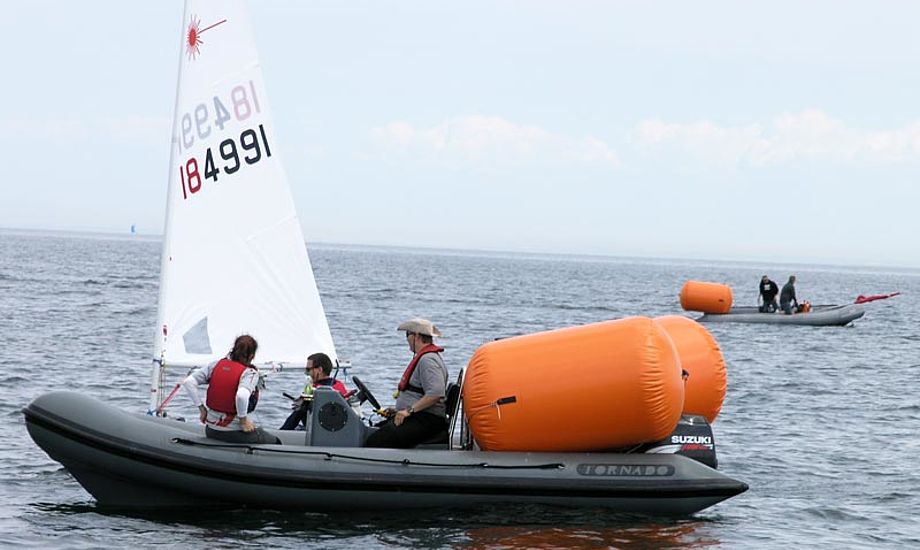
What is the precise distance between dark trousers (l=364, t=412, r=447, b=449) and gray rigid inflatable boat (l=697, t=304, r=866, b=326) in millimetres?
33998

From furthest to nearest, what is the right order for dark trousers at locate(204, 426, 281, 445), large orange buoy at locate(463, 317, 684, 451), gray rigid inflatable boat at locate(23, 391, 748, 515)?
dark trousers at locate(204, 426, 281, 445)
gray rigid inflatable boat at locate(23, 391, 748, 515)
large orange buoy at locate(463, 317, 684, 451)

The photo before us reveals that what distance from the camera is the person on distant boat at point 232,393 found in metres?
12.3

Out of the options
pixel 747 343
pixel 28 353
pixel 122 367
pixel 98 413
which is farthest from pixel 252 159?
pixel 747 343

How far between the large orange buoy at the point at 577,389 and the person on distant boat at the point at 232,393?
209cm

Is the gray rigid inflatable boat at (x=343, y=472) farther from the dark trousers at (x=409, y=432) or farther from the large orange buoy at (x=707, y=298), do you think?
the large orange buoy at (x=707, y=298)

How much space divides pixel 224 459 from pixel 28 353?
17.2 metres

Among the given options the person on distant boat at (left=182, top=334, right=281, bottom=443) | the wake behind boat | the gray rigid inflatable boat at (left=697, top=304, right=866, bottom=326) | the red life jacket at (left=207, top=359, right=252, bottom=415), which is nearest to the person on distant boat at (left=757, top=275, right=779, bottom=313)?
the gray rigid inflatable boat at (left=697, top=304, right=866, bottom=326)

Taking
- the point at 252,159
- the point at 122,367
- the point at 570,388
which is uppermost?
the point at 252,159

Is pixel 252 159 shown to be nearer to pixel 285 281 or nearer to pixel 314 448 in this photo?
pixel 285 281

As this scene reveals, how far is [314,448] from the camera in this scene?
12688mm

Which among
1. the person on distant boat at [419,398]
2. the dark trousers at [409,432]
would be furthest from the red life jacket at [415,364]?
the dark trousers at [409,432]

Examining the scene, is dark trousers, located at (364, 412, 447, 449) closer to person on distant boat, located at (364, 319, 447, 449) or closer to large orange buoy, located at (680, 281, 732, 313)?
person on distant boat, located at (364, 319, 447, 449)

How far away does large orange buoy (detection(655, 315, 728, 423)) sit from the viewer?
13875 millimetres

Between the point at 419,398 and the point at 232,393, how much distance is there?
1857mm
